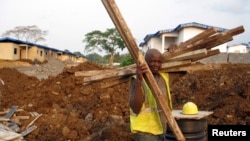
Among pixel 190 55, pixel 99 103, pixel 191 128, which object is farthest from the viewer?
pixel 99 103

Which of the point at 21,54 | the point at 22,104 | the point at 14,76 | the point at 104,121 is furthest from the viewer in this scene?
the point at 21,54

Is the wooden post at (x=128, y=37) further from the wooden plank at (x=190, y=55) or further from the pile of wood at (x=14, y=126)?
the pile of wood at (x=14, y=126)

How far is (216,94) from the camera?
30.1 ft

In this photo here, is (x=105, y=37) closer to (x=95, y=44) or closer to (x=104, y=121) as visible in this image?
(x=95, y=44)

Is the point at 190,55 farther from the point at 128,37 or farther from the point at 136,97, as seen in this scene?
the point at 128,37

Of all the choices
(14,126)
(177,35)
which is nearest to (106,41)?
(177,35)

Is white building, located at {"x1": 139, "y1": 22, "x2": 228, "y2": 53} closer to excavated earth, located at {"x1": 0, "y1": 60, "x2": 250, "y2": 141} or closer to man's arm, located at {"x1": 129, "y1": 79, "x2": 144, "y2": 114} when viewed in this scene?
excavated earth, located at {"x1": 0, "y1": 60, "x2": 250, "y2": 141}

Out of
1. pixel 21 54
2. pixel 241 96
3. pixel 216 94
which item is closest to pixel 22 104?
pixel 216 94

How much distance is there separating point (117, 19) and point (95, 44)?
3979 centimetres

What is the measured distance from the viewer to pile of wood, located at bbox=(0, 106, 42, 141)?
7004 millimetres

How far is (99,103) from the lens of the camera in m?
10.7

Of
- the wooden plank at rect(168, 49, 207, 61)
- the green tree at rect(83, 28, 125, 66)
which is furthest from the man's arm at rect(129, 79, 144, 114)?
the green tree at rect(83, 28, 125, 66)

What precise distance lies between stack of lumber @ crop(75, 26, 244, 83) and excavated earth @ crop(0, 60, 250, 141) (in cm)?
228

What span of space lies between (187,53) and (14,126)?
22.0ft
